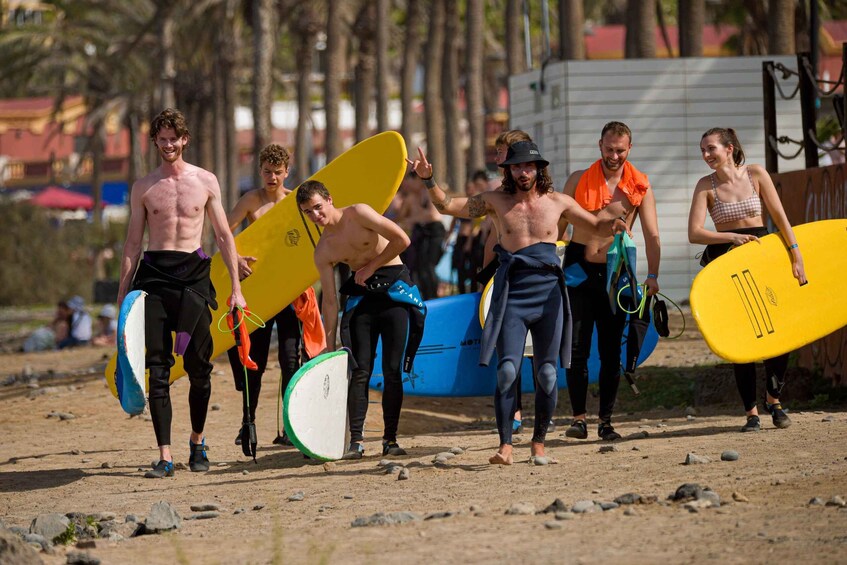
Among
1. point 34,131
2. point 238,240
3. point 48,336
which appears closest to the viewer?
point 238,240

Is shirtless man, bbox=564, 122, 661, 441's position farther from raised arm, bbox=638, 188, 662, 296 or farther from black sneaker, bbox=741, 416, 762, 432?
black sneaker, bbox=741, 416, 762, 432

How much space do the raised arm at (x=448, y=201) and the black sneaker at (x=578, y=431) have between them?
4.91 ft

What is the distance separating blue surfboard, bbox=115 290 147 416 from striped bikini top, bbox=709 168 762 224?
10.6ft

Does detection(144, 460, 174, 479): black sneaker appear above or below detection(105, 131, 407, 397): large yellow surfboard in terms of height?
below

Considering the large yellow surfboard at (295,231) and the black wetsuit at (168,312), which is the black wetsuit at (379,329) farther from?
the large yellow surfboard at (295,231)

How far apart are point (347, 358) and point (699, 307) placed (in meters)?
1.97

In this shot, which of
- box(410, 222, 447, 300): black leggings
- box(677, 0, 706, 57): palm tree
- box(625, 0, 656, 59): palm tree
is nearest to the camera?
box(410, 222, 447, 300): black leggings

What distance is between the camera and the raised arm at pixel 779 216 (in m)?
7.79

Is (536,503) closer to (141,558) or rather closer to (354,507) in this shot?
(354,507)

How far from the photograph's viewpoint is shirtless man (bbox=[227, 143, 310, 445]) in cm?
830

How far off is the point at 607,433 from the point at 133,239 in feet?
9.42

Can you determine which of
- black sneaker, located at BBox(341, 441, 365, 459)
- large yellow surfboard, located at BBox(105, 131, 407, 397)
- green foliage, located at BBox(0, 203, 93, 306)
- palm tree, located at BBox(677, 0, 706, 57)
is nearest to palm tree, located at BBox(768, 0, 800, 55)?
palm tree, located at BBox(677, 0, 706, 57)

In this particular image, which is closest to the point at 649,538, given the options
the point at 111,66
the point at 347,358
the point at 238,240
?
the point at 347,358

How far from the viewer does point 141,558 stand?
5441mm
